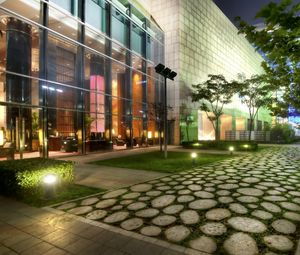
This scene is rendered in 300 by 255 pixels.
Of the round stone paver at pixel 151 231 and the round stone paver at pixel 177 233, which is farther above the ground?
the round stone paver at pixel 177 233

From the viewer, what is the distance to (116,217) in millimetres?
4438

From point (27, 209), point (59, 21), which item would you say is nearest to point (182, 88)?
point (59, 21)

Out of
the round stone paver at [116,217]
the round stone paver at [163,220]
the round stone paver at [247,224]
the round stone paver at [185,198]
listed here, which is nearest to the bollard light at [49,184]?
the round stone paver at [116,217]

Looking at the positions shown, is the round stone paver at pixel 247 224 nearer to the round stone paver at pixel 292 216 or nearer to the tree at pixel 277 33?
the round stone paver at pixel 292 216

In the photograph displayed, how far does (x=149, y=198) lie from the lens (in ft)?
18.3

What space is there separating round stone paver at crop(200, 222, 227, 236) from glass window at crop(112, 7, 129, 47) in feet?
58.1

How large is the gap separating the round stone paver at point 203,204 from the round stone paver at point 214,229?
2.58 feet

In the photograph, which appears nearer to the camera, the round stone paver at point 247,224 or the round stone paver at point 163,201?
the round stone paver at point 247,224

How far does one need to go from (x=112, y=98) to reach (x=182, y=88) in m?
8.70

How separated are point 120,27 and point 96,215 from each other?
18.3 m

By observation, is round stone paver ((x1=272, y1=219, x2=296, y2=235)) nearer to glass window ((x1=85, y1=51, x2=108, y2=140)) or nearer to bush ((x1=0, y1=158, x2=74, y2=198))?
bush ((x1=0, y1=158, x2=74, y2=198))

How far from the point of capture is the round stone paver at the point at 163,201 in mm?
5088

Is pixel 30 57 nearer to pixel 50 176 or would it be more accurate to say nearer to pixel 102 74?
pixel 102 74

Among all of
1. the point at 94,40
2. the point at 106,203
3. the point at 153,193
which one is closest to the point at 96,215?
the point at 106,203
